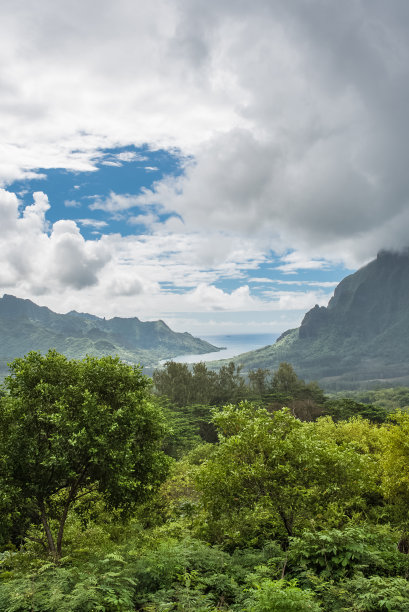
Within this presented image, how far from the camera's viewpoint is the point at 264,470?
498 inches

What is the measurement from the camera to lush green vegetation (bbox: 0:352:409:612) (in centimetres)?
924

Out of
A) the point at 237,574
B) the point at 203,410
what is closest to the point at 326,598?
the point at 237,574

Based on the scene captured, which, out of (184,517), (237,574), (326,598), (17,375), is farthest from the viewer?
(184,517)

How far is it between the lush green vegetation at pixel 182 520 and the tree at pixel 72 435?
6 centimetres

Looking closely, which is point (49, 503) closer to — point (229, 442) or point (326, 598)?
point (229, 442)

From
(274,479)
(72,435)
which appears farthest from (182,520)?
(72,435)

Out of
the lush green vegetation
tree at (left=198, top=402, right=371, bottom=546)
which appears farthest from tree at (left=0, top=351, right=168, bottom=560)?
tree at (left=198, top=402, right=371, bottom=546)

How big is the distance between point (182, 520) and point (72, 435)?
9.70m

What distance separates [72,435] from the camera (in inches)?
537

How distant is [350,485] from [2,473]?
13.4m

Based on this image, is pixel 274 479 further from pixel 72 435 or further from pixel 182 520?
pixel 182 520

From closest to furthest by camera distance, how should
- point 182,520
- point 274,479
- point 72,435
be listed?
point 274,479
point 72,435
point 182,520

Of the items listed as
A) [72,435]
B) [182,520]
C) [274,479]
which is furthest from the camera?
[182,520]

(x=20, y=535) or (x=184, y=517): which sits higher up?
(x=20, y=535)
